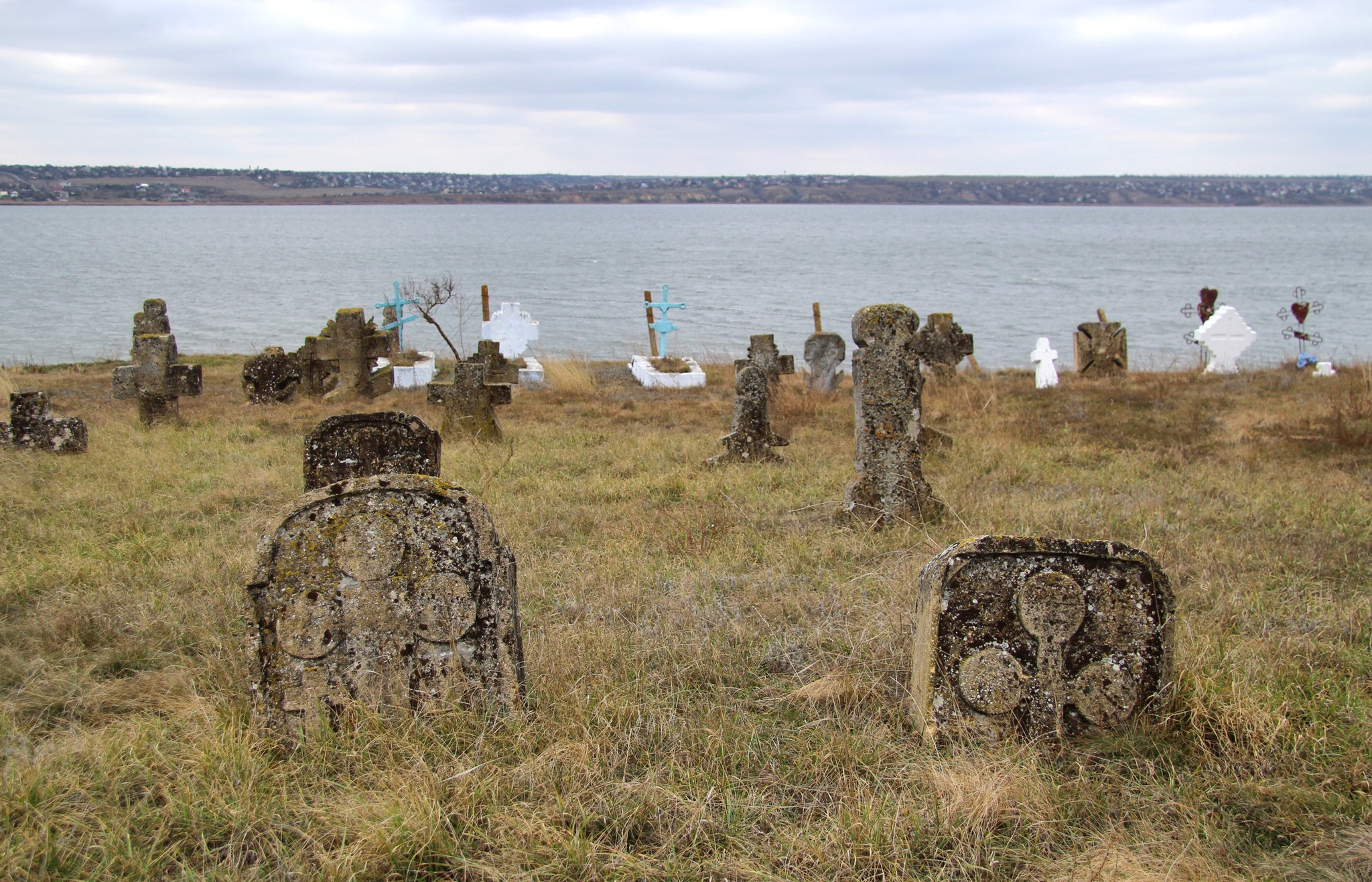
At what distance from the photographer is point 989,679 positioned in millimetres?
3588

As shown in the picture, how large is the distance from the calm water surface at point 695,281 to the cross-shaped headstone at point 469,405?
33.1 feet

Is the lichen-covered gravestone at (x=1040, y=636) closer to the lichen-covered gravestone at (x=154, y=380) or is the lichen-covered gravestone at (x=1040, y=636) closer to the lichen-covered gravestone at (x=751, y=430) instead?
the lichen-covered gravestone at (x=751, y=430)

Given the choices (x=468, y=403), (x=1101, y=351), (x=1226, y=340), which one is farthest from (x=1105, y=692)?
(x=1226, y=340)

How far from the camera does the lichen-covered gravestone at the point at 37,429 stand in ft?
31.8

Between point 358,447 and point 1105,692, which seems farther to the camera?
point 358,447

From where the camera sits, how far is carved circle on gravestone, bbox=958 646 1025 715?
11.8 ft

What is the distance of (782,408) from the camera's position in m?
12.7

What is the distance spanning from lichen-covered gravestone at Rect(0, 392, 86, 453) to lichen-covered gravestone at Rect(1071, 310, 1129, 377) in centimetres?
1450

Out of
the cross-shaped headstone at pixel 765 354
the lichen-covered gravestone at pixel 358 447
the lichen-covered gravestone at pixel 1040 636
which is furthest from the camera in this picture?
the cross-shaped headstone at pixel 765 354

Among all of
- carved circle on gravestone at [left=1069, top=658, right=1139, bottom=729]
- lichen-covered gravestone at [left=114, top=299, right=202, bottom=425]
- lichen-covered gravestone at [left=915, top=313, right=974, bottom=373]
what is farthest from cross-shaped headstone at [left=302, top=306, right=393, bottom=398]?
carved circle on gravestone at [left=1069, top=658, right=1139, bottom=729]

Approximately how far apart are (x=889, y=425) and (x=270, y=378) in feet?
35.1

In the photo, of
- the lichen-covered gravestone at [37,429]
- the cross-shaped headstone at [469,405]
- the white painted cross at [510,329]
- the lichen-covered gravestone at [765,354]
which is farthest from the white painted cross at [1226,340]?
the lichen-covered gravestone at [37,429]

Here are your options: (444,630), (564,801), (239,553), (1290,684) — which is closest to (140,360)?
(239,553)

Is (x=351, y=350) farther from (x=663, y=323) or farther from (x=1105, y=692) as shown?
(x=1105, y=692)
